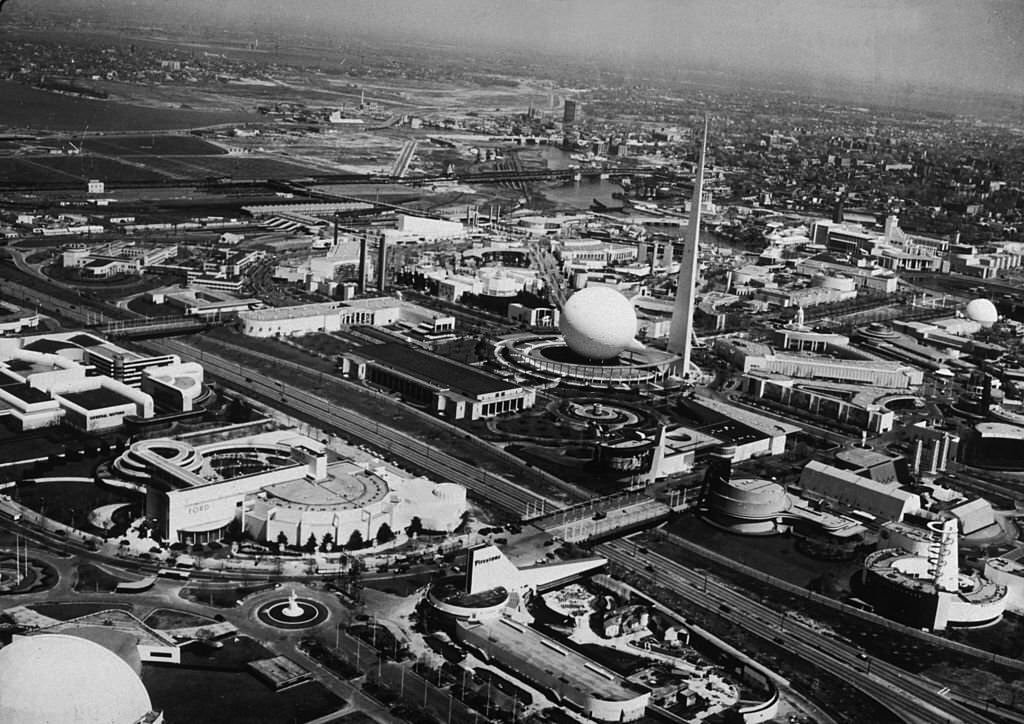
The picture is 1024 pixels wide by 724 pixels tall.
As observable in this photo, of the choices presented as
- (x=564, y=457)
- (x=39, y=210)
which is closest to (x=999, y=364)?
(x=564, y=457)

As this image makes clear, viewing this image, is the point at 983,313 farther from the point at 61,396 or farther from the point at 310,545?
the point at 61,396

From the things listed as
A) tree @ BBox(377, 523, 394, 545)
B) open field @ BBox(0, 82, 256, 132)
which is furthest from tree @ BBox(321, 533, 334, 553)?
open field @ BBox(0, 82, 256, 132)

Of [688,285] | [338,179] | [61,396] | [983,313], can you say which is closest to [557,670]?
[61,396]

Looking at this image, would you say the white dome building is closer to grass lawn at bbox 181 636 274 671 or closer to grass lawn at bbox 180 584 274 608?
grass lawn at bbox 181 636 274 671

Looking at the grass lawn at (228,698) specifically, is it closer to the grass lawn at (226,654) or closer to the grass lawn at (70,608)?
the grass lawn at (226,654)

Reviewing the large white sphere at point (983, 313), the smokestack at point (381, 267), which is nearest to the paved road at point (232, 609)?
the smokestack at point (381, 267)

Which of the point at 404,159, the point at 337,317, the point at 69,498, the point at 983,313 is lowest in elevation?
the point at 69,498
